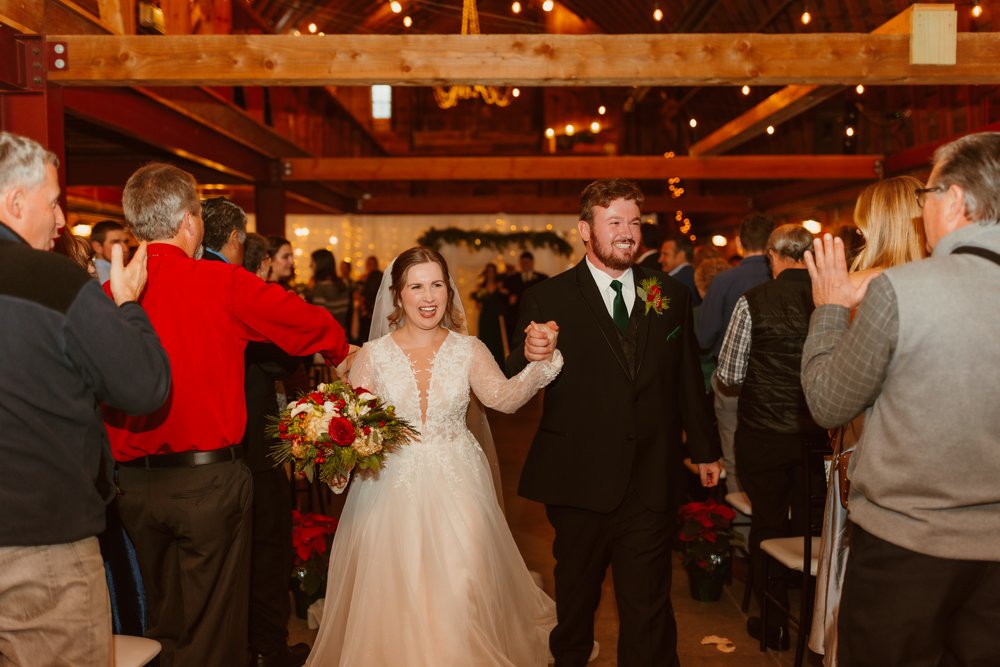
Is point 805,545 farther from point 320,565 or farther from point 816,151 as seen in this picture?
point 816,151

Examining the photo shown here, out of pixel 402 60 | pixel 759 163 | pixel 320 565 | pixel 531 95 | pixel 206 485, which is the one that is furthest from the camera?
pixel 531 95

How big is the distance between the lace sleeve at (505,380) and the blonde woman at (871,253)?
100 cm

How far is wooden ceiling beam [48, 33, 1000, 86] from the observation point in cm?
525

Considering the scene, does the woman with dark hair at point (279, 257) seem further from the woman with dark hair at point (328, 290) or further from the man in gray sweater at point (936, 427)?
the man in gray sweater at point (936, 427)

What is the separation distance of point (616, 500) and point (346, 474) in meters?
0.98

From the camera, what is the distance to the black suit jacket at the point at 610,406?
3.09m

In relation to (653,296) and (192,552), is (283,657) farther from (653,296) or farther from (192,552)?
(653,296)

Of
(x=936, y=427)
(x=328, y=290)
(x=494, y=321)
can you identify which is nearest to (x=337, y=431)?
(x=936, y=427)

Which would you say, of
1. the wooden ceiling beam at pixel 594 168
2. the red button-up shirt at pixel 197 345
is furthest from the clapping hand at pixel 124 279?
the wooden ceiling beam at pixel 594 168

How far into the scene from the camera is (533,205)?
1717 cm

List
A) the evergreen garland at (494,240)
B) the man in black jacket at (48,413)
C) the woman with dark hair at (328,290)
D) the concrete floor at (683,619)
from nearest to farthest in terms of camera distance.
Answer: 1. the man in black jacket at (48,413)
2. the concrete floor at (683,619)
3. the woman with dark hair at (328,290)
4. the evergreen garland at (494,240)

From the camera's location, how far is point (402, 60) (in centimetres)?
531

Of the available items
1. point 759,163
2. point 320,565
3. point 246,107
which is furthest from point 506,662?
point 759,163

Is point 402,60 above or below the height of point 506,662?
above
